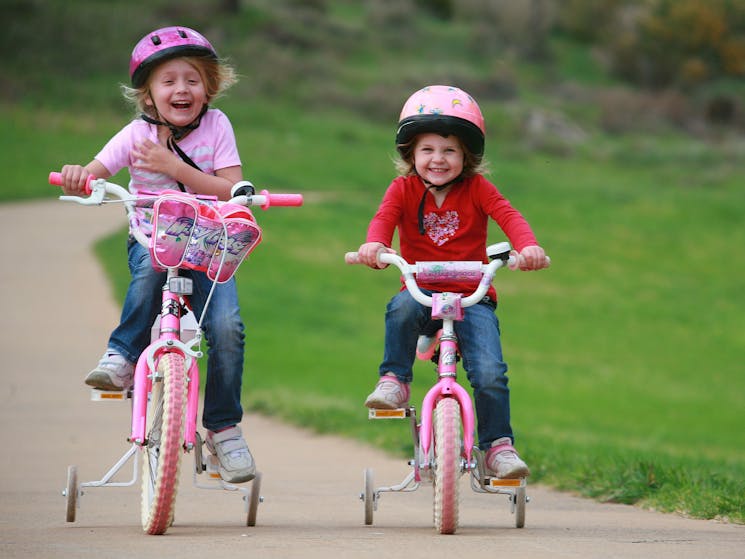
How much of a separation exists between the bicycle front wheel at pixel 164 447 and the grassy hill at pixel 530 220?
9.20 feet

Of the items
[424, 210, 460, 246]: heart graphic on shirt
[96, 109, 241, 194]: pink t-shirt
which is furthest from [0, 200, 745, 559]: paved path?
[96, 109, 241, 194]: pink t-shirt

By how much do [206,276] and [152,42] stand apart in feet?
3.52

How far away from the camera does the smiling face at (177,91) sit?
623 cm

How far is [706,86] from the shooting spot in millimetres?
55031

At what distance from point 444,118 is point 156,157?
125 centimetres

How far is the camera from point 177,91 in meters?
6.21

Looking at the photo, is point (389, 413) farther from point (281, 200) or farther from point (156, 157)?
point (156, 157)

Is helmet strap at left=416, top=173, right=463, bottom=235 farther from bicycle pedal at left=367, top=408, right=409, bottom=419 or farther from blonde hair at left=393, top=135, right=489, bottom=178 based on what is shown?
bicycle pedal at left=367, top=408, right=409, bottom=419

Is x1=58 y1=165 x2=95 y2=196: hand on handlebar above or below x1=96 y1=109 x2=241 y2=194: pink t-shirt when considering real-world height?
below

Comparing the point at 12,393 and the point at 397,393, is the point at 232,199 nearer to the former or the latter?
the point at 397,393

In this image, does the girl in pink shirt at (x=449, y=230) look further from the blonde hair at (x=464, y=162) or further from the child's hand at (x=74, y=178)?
the child's hand at (x=74, y=178)

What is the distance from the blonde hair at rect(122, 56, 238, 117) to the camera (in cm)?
630

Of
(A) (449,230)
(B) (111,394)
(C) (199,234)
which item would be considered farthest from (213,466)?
(A) (449,230)

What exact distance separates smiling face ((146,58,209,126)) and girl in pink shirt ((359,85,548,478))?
920 millimetres
